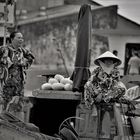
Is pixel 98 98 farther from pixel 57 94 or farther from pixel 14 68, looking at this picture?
pixel 57 94

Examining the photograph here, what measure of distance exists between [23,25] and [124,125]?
9806mm

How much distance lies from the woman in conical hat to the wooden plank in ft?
3.90

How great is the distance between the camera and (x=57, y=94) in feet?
30.5

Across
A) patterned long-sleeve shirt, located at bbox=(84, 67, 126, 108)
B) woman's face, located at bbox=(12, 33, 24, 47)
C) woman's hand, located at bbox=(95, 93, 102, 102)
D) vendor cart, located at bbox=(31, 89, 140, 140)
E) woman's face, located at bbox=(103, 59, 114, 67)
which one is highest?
woman's face, located at bbox=(12, 33, 24, 47)

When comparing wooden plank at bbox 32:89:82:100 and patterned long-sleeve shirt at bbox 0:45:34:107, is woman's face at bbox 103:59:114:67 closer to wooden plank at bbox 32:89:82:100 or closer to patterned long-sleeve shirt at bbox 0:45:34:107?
wooden plank at bbox 32:89:82:100

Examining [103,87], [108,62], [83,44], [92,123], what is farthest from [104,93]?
[83,44]

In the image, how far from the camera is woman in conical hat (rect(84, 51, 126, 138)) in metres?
7.69

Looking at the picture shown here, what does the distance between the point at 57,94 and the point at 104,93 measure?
1709 mm

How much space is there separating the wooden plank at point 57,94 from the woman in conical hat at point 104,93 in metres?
1.19

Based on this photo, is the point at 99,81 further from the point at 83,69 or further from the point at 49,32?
the point at 49,32

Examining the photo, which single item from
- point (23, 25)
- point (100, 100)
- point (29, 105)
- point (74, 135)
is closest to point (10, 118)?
point (74, 135)

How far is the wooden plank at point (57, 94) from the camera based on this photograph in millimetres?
9086

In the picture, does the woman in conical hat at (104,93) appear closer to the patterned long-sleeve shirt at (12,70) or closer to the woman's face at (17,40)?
the patterned long-sleeve shirt at (12,70)

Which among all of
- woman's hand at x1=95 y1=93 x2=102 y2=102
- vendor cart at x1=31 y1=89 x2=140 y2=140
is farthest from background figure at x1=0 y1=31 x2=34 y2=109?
woman's hand at x1=95 y1=93 x2=102 y2=102
